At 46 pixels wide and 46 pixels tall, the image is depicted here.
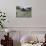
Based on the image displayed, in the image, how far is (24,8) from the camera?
2.61m

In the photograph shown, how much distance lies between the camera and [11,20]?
2633 mm

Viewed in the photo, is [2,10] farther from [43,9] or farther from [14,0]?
[43,9]

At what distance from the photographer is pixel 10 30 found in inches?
99.6

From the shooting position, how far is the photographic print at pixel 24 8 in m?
2.60

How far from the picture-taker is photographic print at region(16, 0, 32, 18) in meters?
2.60

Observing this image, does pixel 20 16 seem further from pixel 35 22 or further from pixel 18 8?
pixel 35 22

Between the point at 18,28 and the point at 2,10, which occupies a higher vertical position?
the point at 2,10

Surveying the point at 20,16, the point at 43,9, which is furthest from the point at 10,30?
the point at 43,9

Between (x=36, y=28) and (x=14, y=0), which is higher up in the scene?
(x=14, y=0)

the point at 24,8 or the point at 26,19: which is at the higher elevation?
the point at 24,8

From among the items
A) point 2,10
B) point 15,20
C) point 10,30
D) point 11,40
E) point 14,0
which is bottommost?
point 11,40

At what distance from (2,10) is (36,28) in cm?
76

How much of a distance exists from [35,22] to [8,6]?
0.62 m

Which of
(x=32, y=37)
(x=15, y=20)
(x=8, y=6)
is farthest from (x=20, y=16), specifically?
(x=32, y=37)
